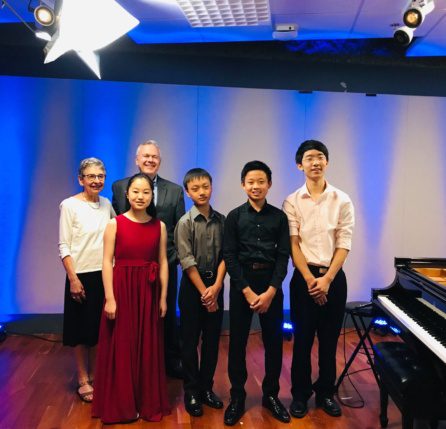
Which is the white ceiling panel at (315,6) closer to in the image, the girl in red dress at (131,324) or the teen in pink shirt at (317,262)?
the teen in pink shirt at (317,262)

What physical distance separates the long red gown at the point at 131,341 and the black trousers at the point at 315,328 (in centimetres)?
86

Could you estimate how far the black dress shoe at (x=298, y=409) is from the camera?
2793mm

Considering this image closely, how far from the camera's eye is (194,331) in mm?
2844

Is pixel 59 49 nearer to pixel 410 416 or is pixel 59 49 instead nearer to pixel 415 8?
pixel 415 8

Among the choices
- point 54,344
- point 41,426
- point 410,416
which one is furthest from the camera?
point 54,344

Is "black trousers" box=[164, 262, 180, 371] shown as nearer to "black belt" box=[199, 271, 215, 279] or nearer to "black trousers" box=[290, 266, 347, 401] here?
"black belt" box=[199, 271, 215, 279]

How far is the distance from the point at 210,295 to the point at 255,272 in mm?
301

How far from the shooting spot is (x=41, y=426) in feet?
8.72

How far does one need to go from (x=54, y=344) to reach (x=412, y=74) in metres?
4.39

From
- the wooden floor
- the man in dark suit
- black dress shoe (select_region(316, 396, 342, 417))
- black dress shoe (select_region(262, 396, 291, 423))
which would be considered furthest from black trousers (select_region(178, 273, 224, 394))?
black dress shoe (select_region(316, 396, 342, 417))

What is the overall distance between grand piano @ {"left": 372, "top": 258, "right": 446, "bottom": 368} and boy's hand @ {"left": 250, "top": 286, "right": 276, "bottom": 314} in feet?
2.28

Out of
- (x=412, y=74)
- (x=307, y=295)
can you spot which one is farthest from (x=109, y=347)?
(x=412, y=74)

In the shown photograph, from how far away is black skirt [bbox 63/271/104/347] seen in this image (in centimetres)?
296

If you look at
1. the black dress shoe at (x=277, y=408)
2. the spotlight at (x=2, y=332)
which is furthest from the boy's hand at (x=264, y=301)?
the spotlight at (x=2, y=332)
